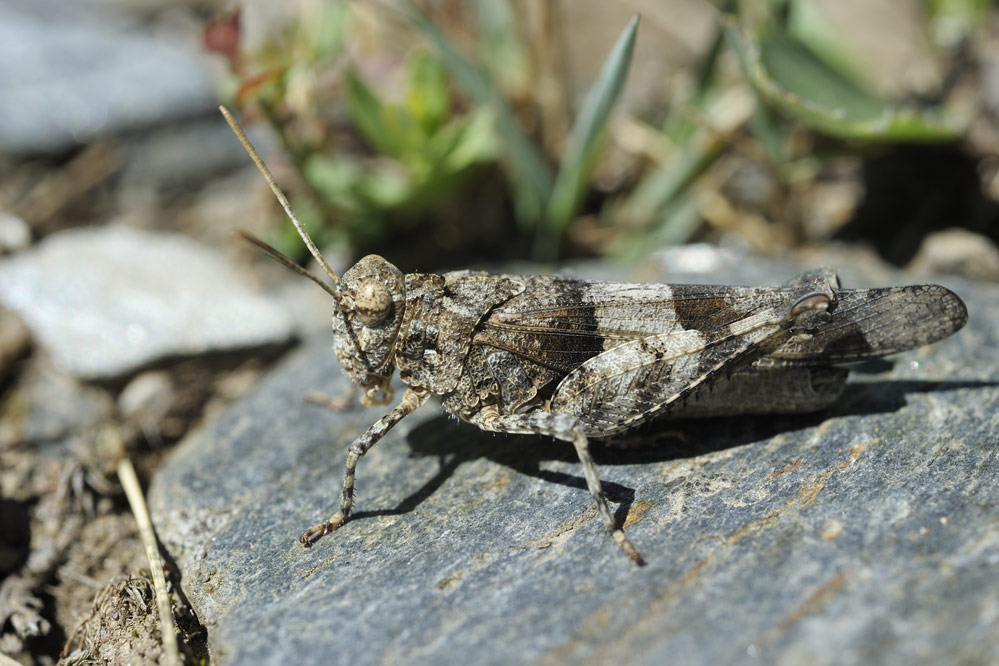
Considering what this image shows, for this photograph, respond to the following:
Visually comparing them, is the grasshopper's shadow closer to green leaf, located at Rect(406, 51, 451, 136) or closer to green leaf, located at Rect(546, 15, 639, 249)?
green leaf, located at Rect(546, 15, 639, 249)

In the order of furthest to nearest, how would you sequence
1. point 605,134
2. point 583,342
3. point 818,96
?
1. point 605,134
2. point 818,96
3. point 583,342

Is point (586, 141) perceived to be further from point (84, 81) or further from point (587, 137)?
point (84, 81)

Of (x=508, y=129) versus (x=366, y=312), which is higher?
(x=508, y=129)

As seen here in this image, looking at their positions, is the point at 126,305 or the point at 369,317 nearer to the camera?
the point at 369,317

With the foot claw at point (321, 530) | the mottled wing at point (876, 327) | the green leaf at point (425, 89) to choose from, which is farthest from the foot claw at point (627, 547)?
the green leaf at point (425, 89)

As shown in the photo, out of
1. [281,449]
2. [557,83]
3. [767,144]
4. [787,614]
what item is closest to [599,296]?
[787,614]

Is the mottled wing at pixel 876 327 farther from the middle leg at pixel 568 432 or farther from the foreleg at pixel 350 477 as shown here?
the foreleg at pixel 350 477

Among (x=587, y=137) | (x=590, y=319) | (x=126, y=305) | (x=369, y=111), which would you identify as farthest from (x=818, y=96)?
(x=126, y=305)

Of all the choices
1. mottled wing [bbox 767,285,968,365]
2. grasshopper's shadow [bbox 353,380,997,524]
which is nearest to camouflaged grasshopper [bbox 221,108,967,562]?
mottled wing [bbox 767,285,968,365]
